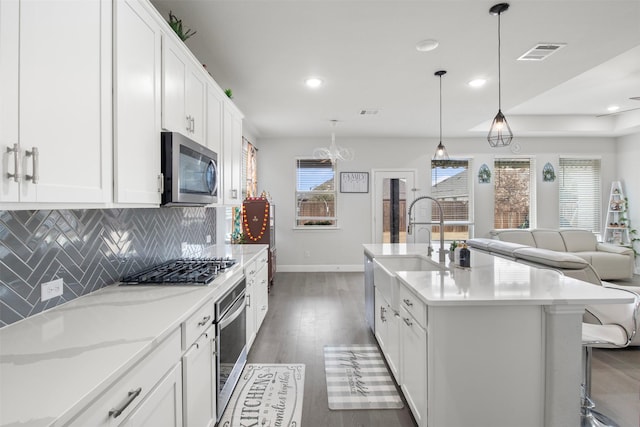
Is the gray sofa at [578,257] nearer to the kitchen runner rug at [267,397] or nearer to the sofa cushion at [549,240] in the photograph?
the sofa cushion at [549,240]

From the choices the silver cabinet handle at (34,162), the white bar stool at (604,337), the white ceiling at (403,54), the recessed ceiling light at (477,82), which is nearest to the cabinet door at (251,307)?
the silver cabinet handle at (34,162)

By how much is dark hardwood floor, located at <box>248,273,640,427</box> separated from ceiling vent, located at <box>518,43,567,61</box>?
2705 millimetres

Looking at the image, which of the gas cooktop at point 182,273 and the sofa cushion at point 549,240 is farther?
the sofa cushion at point 549,240

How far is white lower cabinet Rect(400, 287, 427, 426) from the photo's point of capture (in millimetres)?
1647

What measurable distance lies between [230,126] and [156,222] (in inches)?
49.1

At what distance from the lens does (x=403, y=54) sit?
9.34 feet

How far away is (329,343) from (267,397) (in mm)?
986

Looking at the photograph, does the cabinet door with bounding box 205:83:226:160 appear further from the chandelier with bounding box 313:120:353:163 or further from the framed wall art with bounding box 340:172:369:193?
the framed wall art with bounding box 340:172:369:193

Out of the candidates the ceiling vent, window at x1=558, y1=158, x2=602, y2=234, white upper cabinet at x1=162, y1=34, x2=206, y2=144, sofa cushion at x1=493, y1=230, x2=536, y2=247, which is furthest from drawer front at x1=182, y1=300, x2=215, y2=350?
window at x1=558, y1=158, x2=602, y2=234

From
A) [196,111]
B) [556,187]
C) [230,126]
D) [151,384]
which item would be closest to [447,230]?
Answer: [556,187]

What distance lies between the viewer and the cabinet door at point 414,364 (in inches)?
64.9

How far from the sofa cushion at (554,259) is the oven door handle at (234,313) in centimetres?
247

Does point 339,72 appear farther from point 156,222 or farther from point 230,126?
point 156,222

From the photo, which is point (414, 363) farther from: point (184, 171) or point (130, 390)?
point (184, 171)
